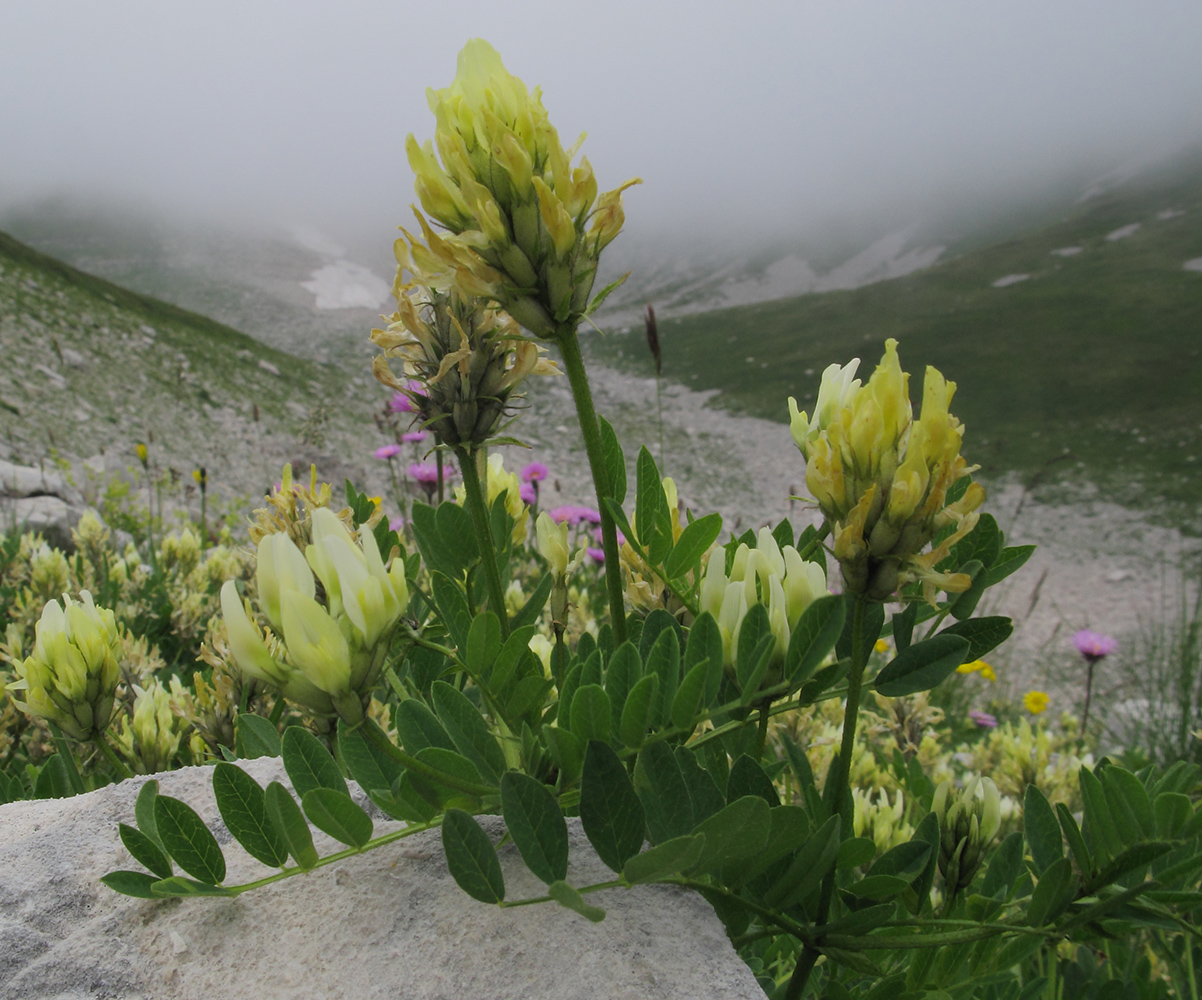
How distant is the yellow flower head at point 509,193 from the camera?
103cm

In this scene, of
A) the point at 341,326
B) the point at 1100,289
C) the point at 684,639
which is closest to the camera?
the point at 684,639

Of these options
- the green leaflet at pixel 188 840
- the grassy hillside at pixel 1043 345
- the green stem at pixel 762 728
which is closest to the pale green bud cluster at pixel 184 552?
the green leaflet at pixel 188 840

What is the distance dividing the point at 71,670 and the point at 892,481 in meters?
1.52

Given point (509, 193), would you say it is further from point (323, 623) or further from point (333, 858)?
point (333, 858)

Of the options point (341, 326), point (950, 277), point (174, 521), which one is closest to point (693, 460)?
point (174, 521)

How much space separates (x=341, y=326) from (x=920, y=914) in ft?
176

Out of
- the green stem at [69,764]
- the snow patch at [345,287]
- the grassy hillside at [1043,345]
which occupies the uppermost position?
the snow patch at [345,287]

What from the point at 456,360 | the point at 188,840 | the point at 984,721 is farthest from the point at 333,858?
the point at 984,721

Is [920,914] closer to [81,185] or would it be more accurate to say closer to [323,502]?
[323,502]

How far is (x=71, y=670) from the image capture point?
1507 mm

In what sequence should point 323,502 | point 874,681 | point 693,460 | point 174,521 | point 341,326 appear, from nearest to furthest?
point 874,681 < point 323,502 < point 174,521 < point 693,460 < point 341,326

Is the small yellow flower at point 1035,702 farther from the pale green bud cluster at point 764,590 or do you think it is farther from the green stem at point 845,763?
the pale green bud cluster at point 764,590

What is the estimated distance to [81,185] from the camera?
12262cm

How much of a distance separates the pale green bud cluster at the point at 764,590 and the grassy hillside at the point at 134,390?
8.29 m
